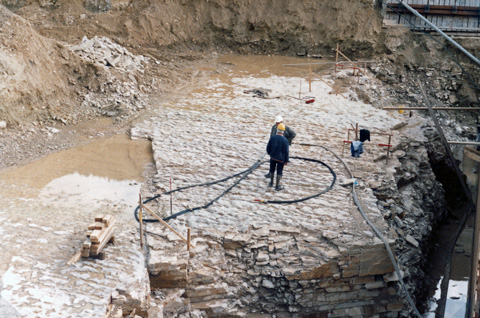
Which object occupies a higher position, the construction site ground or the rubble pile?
the rubble pile

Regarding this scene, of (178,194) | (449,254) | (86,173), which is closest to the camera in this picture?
(178,194)

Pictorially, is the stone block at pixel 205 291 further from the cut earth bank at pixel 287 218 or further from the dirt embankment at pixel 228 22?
the dirt embankment at pixel 228 22

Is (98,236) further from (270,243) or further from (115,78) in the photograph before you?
(115,78)

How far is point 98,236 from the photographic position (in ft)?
28.4

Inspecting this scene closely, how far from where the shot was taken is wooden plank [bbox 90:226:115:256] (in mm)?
8641

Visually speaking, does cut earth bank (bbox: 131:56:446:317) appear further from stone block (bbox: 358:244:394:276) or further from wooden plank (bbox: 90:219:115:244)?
wooden plank (bbox: 90:219:115:244)

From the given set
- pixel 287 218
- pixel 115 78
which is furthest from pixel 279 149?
pixel 115 78

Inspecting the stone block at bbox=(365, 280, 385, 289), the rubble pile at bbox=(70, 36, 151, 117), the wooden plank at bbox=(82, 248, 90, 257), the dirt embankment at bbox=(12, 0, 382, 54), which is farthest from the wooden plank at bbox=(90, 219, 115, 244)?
the dirt embankment at bbox=(12, 0, 382, 54)

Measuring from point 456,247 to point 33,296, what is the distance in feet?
34.5

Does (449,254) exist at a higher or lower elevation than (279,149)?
lower

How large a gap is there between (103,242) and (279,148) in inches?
157

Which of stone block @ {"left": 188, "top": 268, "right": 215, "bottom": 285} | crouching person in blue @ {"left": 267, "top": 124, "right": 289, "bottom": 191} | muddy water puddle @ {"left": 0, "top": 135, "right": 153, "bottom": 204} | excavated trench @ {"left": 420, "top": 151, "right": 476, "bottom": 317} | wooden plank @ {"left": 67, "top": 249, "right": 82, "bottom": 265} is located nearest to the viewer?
wooden plank @ {"left": 67, "top": 249, "right": 82, "bottom": 265}

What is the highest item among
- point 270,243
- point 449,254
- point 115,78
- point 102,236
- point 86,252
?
point 115,78

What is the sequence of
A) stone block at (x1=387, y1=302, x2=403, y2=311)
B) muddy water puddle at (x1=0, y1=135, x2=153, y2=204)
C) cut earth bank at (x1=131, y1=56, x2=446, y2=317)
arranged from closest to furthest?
cut earth bank at (x1=131, y1=56, x2=446, y2=317) < stone block at (x1=387, y1=302, x2=403, y2=311) < muddy water puddle at (x1=0, y1=135, x2=153, y2=204)
